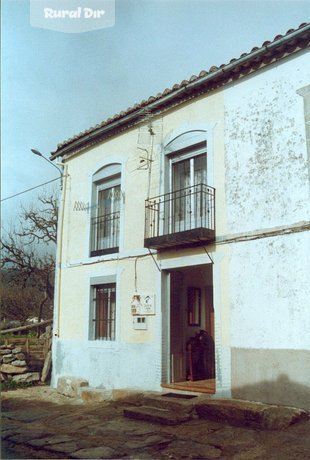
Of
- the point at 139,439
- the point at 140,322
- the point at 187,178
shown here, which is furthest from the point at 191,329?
the point at 139,439

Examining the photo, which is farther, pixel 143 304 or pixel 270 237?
pixel 143 304

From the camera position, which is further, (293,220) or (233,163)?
(233,163)

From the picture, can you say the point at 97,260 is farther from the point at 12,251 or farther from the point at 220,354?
the point at 12,251

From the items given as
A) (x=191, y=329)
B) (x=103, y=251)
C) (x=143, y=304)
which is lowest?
(x=191, y=329)

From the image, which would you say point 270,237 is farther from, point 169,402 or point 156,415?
point 156,415

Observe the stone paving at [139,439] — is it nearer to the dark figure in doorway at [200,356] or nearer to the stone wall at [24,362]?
the dark figure in doorway at [200,356]

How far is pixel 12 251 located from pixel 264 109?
59.5 feet

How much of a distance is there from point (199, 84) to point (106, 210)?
398 centimetres

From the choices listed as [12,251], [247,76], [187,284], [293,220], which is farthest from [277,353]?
[12,251]

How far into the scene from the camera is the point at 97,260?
10.6 m

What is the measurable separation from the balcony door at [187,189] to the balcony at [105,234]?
1818mm

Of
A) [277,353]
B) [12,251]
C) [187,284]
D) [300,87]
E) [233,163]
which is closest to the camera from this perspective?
[277,353]

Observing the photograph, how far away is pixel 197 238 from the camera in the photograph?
26.5 feet

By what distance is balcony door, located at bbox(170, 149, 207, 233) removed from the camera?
8891 millimetres
